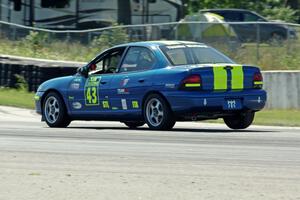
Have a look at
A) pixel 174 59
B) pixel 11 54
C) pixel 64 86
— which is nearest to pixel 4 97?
pixel 11 54

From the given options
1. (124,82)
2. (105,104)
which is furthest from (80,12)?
(124,82)

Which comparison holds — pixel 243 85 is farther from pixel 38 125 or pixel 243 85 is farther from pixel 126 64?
pixel 38 125

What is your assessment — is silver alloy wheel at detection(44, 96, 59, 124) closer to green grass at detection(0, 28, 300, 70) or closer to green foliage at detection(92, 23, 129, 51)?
green grass at detection(0, 28, 300, 70)

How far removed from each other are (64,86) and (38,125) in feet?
3.59

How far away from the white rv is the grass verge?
46.4ft

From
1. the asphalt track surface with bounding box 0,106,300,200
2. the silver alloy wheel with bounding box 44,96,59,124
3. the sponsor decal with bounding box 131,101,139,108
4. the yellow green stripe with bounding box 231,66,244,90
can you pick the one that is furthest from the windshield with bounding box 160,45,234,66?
the silver alloy wheel with bounding box 44,96,59,124

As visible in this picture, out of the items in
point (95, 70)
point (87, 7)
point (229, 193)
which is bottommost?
point (229, 193)

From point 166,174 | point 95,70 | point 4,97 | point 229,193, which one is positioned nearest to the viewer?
point 229,193

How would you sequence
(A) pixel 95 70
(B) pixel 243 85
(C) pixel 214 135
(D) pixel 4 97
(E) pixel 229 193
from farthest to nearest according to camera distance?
(D) pixel 4 97, (A) pixel 95 70, (B) pixel 243 85, (C) pixel 214 135, (E) pixel 229 193

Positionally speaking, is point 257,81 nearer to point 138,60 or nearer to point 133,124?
point 138,60

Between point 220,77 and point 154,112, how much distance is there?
1175mm

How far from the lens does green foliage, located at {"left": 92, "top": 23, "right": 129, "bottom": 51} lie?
28516mm

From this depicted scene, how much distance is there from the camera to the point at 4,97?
25594mm

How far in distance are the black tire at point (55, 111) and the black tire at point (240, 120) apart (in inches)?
111
